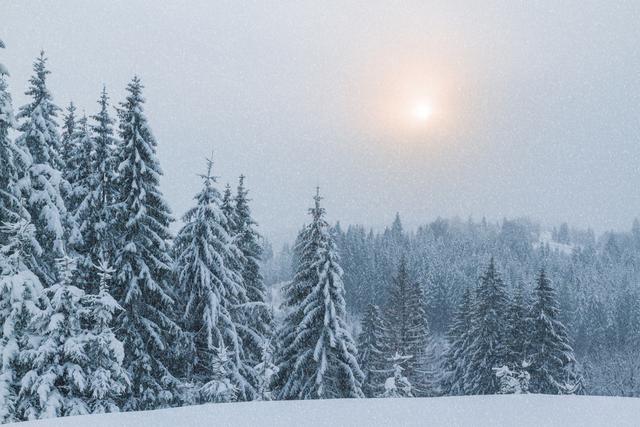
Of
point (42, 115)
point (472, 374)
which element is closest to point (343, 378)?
point (42, 115)

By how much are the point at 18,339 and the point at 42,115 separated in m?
9.38

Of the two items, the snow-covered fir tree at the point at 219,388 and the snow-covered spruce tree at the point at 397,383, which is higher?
the snow-covered fir tree at the point at 219,388

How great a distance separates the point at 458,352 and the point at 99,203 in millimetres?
33273

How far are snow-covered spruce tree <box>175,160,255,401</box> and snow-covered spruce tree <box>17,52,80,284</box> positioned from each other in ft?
13.5

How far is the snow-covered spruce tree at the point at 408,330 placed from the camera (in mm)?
38250

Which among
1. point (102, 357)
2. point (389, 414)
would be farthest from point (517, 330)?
point (389, 414)

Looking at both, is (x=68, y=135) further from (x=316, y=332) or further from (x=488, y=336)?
(x=488, y=336)

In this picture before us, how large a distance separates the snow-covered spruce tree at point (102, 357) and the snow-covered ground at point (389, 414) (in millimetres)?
6713

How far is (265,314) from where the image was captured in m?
22.5

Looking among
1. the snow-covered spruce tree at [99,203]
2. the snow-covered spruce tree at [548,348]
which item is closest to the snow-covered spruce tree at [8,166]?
the snow-covered spruce tree at [99,203]

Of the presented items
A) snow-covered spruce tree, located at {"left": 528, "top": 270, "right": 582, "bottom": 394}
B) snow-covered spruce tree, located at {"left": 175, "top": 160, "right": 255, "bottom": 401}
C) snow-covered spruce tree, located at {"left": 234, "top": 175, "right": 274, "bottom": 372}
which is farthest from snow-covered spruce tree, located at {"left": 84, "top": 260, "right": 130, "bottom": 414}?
snow-covered spruce tree, located at {"left": 528, "top": 270, "right": 582, "bottom": 394}

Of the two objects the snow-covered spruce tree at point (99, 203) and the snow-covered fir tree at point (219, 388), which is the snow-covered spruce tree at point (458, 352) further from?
the snow-covered spruce tree at point (99, 203)

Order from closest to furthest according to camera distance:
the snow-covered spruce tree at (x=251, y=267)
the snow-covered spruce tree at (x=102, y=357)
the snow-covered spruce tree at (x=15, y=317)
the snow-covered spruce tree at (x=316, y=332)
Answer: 1. the snow-covered spruce tree at (x=15, y=317)
2. the snow-covered spruce tree at (x=102, y=357)
3. the snow-covered spruce tree at (x=316, y=332)
4. the snow-covered spruce tree at (x=251, y=267)

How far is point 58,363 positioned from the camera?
10.7 m
